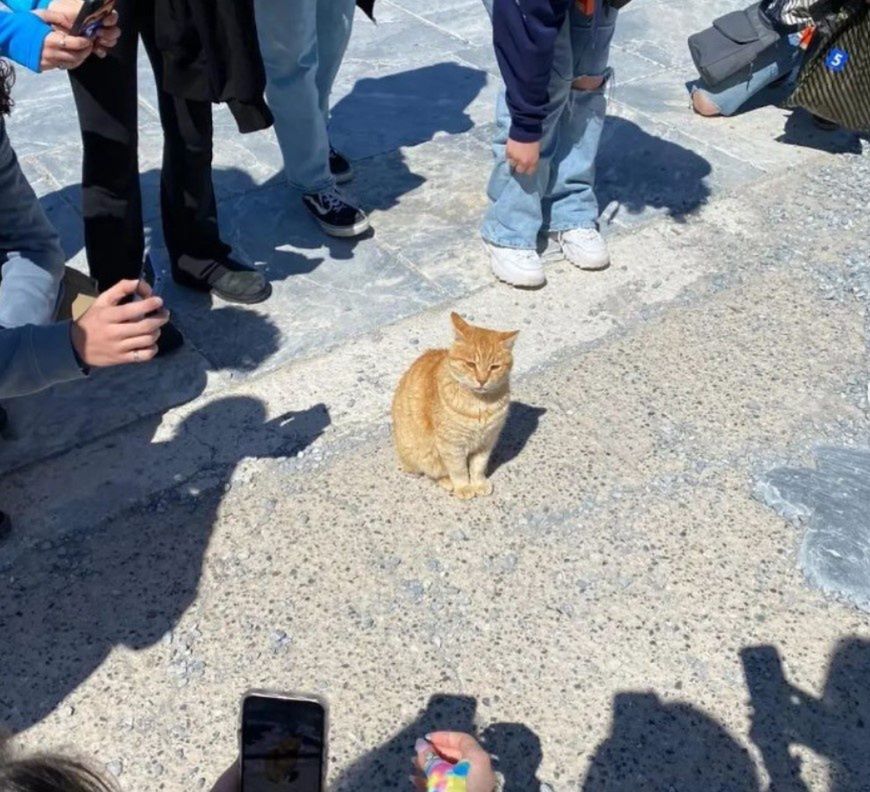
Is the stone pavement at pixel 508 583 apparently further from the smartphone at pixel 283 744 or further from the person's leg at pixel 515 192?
the smartphone at pixel 283 744

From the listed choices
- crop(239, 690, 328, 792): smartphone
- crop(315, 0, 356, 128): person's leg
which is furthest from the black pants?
crop(239, 690, 328, 792): smartphone

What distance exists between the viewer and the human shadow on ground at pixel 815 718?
2.37m

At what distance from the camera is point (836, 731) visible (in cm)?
246

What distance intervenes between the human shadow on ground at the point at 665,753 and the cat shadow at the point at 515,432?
95 centimetres

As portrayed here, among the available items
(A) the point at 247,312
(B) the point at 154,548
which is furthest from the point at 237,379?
(B) the point at 154,548

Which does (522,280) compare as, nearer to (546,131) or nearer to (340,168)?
(546,131)

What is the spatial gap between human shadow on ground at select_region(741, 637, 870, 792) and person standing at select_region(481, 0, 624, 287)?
191 cm

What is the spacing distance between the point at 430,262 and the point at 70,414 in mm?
1612

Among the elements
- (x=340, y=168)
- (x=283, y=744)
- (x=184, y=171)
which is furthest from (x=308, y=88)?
(x=283, y=744)

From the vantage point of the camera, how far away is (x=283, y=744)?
1.38m

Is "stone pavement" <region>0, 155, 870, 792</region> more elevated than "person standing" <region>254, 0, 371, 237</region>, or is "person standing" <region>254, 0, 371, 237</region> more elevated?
"person standing" <region>254, 0, 371, 237</region>

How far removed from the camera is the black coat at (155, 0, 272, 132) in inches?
123

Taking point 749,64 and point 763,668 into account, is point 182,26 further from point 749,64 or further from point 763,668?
point 749,64

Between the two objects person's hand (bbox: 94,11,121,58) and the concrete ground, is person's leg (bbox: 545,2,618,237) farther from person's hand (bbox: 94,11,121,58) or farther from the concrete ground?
person's hand (bbox: 94,11,121,58)
